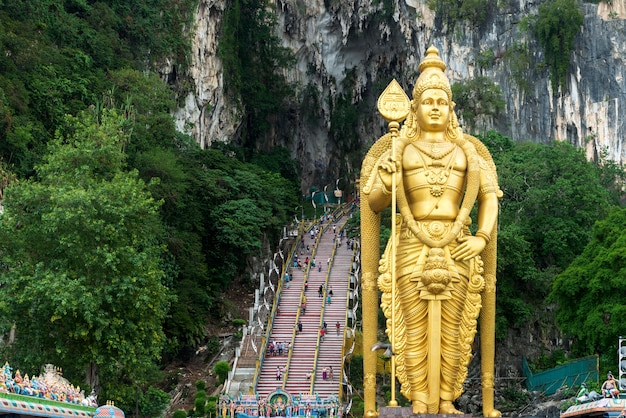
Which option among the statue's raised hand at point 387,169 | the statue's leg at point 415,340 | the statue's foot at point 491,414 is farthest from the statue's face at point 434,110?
the statue's foot at point 491,414

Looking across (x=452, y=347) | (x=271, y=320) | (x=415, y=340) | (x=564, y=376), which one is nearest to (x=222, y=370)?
(x=271, y=320)

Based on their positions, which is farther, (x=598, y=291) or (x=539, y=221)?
(x=539, y=221)

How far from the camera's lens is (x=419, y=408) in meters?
15.5

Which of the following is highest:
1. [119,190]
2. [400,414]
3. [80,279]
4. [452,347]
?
[119,190]

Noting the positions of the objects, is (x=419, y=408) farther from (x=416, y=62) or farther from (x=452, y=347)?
(x=416, y=62)

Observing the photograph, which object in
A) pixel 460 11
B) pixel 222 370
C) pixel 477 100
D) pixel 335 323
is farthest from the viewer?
pixel 460 11

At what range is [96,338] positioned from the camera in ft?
66.1

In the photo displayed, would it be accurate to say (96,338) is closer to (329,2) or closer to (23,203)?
(23,203)

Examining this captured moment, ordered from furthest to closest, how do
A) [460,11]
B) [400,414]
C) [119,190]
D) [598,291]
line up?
1. [460,11]
2. [598,291]
3. [119,190]
4. [400,414]

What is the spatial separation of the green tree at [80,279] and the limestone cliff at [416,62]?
598 inches

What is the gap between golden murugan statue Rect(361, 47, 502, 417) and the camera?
617 inches

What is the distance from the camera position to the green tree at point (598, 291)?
70.4 feet

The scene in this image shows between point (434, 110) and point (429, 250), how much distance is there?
1867mm

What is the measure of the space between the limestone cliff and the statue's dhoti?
20770mm
